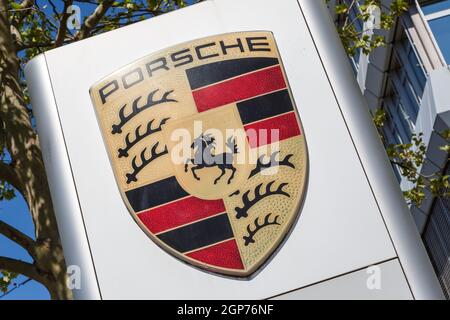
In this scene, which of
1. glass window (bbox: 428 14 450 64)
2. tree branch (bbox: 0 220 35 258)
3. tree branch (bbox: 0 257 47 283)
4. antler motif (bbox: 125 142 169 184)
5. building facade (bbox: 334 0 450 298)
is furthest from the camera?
glass window (bbox: 428 14 450 64)

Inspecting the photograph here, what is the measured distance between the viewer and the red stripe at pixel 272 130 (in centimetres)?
357

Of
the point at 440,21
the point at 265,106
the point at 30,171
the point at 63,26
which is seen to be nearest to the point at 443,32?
the point at 440,21

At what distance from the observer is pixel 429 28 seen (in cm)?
1459

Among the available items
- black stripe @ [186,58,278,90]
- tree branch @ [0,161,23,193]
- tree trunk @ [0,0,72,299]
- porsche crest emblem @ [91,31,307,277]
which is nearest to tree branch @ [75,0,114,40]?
tree trunk @ [0,0,72,299]

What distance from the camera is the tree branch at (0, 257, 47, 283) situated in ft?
19.4

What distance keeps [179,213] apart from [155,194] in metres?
0.16

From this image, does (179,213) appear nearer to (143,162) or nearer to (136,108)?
(143,162)

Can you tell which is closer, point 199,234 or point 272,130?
point 199,234

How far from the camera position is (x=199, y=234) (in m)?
3.42

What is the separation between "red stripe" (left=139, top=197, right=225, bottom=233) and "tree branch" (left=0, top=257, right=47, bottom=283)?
268cm

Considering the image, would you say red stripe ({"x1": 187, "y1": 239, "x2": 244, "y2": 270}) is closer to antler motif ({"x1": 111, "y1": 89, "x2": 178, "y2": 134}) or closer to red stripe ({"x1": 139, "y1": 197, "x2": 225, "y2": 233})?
red stripe ({"x1": 139, "y1": 197, "x2": 225, "y2": 233})

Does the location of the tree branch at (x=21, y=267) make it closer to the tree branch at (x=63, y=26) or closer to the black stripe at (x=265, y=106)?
the tree branch at (x=63, y=26)

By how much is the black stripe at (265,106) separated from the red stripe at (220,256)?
68 centimetres
